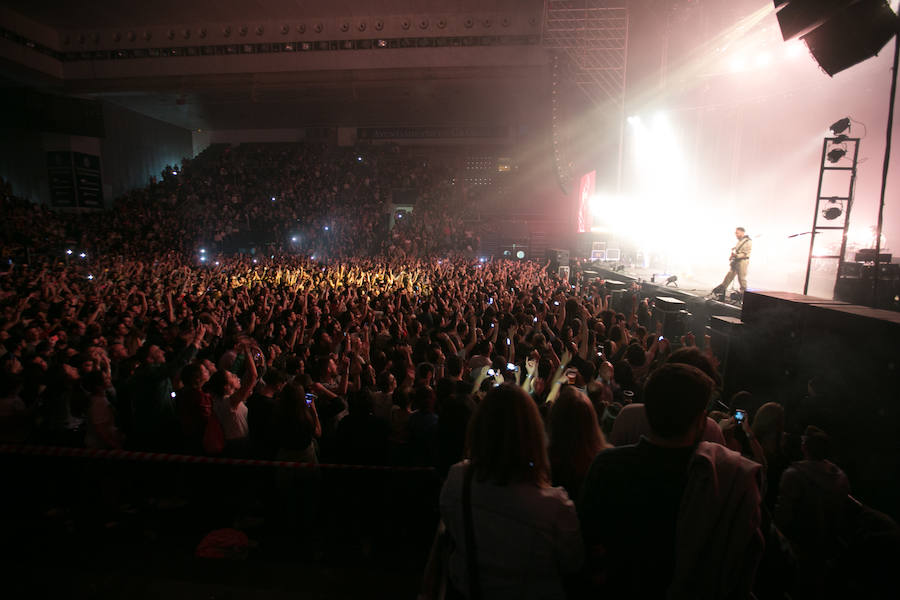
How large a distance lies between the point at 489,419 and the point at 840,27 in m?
7.33

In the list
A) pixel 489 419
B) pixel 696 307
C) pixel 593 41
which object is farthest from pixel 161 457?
pixel 593 41

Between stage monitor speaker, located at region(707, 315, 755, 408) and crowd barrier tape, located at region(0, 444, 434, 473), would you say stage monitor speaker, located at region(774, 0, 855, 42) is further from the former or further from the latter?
crowd barrier tape, located at region(0, 444, 434, 473)

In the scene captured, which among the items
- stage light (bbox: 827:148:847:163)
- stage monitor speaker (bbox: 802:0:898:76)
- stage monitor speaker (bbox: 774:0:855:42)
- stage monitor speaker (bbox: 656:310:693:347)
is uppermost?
stage monitor speaker (bbox: 774:0:855:42)

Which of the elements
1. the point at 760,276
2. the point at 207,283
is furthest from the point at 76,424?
the point at 760,276

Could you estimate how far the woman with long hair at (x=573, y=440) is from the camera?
7.09ft

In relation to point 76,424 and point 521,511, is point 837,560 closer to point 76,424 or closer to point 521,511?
point 521,511

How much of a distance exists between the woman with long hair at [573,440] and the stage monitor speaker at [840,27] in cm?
622

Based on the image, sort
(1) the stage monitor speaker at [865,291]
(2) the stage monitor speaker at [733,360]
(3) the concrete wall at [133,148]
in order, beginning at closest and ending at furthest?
(2) the stage monitor speaker at [733,360] → (1) the stage monitor speaker at [865,291] → (3) the concrete wall at [133,148]

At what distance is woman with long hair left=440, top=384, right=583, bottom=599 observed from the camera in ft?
5.04

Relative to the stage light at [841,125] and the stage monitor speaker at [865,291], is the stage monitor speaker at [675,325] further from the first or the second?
the stage light at [841,125]

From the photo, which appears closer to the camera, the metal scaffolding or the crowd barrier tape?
the crowd barrier tape

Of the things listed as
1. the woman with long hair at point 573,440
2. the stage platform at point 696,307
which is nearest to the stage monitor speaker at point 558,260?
the stage platform at point 696,307

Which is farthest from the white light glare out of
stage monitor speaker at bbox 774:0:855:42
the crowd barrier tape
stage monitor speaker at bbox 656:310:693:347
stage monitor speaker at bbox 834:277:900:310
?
the crowd barrier tape

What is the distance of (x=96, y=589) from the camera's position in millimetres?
2852
